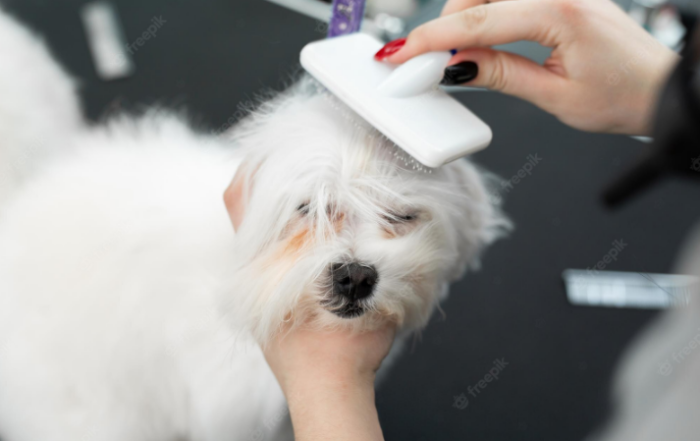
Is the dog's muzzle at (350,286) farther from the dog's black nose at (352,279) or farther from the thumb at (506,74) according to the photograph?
the thumb at (506,74)

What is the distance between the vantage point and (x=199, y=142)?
1.19 m

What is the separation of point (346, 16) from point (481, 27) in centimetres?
25

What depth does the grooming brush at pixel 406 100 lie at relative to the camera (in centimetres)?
65

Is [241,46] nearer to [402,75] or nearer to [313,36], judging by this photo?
[313,36]

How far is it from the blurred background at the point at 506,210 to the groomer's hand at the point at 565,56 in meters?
0.63

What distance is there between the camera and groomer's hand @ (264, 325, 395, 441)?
2.25ft

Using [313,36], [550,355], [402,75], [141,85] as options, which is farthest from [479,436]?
[141,85]

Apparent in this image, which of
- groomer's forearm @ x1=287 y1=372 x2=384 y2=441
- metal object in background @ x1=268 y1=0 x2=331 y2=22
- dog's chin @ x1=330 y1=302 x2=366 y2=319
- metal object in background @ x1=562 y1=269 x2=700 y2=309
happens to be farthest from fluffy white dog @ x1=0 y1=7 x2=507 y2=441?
metal object in background @ x1=268 y1=0 x2=331 y2=22

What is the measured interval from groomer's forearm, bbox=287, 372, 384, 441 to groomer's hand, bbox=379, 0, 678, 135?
50 cm

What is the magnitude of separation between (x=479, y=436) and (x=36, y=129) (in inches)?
52.6
